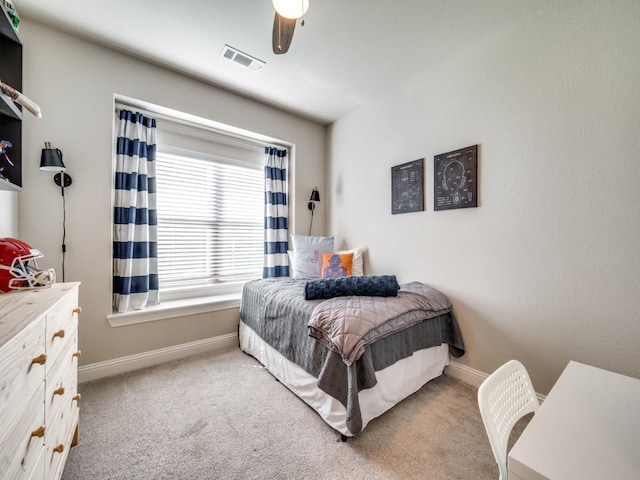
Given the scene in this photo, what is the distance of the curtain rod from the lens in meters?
2.38

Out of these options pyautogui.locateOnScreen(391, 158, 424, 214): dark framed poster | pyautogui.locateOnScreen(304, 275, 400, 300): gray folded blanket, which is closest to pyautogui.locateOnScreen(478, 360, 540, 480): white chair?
pyautogui.locateOnScreen(304, 275, 400, 300): gray folded blanket

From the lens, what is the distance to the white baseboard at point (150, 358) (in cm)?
205

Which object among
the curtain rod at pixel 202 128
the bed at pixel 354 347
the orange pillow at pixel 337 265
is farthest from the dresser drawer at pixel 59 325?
the orange pillow at pixel 337 265

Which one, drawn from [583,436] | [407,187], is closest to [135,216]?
[407,187]

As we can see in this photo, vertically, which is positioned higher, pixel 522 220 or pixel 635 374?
pixel 522 220

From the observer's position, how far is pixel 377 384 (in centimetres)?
156

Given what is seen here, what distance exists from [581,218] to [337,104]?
243 centimetres

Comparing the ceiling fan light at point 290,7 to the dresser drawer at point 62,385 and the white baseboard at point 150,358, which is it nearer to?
the dresser drawer at point 62,385

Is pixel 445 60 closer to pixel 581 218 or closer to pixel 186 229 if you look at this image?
pixel 581 218

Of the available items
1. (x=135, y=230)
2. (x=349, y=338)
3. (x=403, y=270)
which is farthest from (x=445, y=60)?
(x=135, y=230)

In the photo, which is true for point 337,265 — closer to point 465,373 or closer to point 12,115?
point 465,373

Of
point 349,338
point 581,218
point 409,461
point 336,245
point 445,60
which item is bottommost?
point 409,461

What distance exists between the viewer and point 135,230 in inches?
91.0

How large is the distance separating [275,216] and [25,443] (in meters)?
2.60
